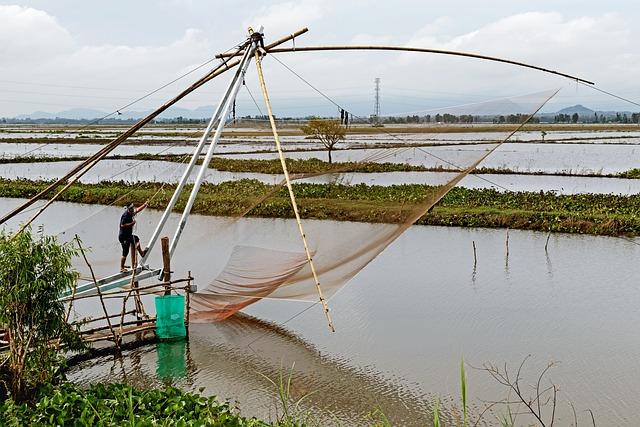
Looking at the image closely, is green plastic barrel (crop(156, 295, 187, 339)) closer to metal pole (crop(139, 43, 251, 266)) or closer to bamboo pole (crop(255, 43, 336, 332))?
metal pole (crop(139, 43, 251, 266))

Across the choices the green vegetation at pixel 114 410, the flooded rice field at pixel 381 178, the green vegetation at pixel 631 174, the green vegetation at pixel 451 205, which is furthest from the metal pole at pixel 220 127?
the green vegetation at pixel 631 174

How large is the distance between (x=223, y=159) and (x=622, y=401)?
25.2 metres

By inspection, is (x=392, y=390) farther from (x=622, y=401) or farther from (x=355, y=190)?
(x=355, y=190)

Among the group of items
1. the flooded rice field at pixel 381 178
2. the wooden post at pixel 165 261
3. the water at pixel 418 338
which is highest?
the wooden post at pixel 165 261

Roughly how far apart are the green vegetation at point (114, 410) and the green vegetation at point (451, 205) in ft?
23.7

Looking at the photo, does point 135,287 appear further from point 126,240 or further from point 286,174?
point 286,174

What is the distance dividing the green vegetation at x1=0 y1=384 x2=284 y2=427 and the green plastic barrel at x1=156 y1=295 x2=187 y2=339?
2079 millimetres

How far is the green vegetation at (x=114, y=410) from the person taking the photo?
4812mm

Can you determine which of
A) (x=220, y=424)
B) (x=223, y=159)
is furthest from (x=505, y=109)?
(x=223, y=159)

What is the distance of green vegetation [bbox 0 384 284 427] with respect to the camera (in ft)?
15.8

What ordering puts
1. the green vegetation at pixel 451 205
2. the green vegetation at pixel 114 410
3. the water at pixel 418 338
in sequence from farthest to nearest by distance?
1. the green vegetation at pixel 451 205
2. the water at pixel 418 338
3. the green vegetation at pixel 114 410

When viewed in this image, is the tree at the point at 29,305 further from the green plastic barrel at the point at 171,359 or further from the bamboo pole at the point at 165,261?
the bamboo pole at the point at 165,261

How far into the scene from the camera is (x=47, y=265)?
18.5ft

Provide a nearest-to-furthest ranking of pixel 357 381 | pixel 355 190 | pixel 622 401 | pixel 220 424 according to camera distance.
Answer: pixel 220 424
pixel 622 401
pixel 357 381
pixel 355 190
